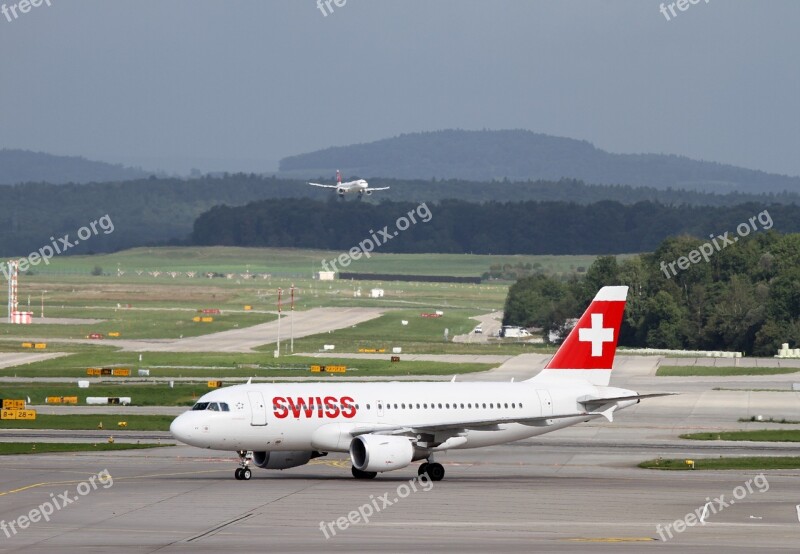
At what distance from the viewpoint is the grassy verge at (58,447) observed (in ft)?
212

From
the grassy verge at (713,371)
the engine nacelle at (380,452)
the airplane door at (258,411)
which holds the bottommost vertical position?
the grassy verge at (713,371)

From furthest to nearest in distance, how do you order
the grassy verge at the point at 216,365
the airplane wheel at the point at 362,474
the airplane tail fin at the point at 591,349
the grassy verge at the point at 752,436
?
the grassy verge at the point at 216,365, the grassy verge at the point at 752,436, the airplane tail fin at the point at 591,349, the airplane wheel at the point at 362,474

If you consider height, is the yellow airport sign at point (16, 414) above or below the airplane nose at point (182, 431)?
below

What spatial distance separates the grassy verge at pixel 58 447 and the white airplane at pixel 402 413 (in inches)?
512

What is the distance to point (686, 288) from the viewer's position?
165375mm

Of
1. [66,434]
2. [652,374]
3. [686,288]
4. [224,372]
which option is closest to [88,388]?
[224,372]

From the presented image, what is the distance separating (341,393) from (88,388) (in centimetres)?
5071

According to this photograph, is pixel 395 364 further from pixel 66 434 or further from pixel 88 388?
pixel 66 434

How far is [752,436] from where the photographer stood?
2918 inches

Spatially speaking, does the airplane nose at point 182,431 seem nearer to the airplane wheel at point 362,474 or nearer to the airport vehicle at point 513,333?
the airplane wheel at point 362,474

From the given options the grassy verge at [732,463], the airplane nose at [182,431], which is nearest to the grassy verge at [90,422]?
the airplane nose at [182,431]

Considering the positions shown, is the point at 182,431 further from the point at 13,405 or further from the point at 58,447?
the point at 13,405

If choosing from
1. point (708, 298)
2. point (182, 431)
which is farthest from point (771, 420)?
point (708, 298)

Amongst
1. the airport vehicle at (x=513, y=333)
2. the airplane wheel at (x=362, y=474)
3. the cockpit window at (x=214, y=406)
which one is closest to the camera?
the cockpit window at (x=214, y=406)
